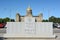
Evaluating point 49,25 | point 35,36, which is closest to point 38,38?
point 35,36

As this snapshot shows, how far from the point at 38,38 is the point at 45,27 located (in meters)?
1.55

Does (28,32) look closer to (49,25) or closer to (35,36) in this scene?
(35,36)

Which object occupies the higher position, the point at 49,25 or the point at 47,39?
the point at 49,25

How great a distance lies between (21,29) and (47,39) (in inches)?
127

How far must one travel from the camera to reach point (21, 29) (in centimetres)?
2164

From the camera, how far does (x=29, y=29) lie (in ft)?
71.1

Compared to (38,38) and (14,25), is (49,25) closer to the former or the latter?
(38,38)

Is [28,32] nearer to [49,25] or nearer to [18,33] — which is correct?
[18,33]

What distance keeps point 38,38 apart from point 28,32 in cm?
141

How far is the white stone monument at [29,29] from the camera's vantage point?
2158 centimetres

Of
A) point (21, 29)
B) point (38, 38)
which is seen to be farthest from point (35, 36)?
point (21, 29)

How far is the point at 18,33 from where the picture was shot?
21.8 metres

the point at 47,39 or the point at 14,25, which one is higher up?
the point at 14,25

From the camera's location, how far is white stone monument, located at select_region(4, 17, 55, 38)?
21578 mm
